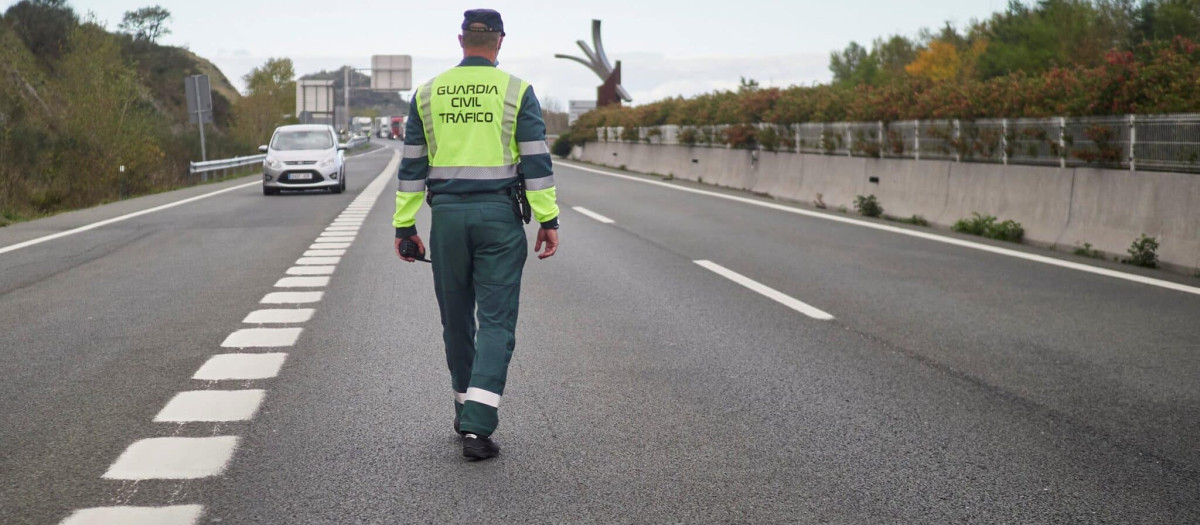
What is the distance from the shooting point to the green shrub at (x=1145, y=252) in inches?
433

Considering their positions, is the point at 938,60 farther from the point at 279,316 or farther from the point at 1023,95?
the point at 279,316

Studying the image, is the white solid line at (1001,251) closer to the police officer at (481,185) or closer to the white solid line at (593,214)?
the white solid line at (593,214)

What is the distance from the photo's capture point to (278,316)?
810 cm

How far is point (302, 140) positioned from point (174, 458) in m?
22.5

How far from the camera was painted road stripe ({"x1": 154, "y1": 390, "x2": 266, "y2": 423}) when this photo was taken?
5105 millimetres

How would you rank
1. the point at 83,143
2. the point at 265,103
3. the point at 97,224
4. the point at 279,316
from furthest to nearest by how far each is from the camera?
1. the point at 265,103
2. the point at 83,143
3. the point at 97,224
4. the point at 279,316


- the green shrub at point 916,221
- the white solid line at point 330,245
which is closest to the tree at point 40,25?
the white solid line at point 330,245

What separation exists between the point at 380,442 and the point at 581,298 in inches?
177

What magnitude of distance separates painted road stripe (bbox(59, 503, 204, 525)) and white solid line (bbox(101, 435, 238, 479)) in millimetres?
376

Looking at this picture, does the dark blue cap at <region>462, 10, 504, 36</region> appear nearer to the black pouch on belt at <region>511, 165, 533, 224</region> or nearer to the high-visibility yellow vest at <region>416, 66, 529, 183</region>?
the high-visibility yellow vest at <region>416, 66, 529, 183</region>

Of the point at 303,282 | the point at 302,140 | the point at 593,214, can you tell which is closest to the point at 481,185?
the point at 303,282

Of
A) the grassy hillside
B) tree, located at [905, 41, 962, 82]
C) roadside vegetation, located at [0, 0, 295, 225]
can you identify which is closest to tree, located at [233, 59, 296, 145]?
roadside vegetation, located at [0, 0, 295, 225]

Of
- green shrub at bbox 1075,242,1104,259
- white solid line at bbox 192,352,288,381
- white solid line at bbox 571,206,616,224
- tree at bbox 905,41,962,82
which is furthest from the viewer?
tree at bbox 905,41,962,82

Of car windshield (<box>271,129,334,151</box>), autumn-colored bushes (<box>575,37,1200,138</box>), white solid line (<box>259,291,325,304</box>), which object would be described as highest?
autumn-colored bushes (<box>575,37,1200,138</box>)
